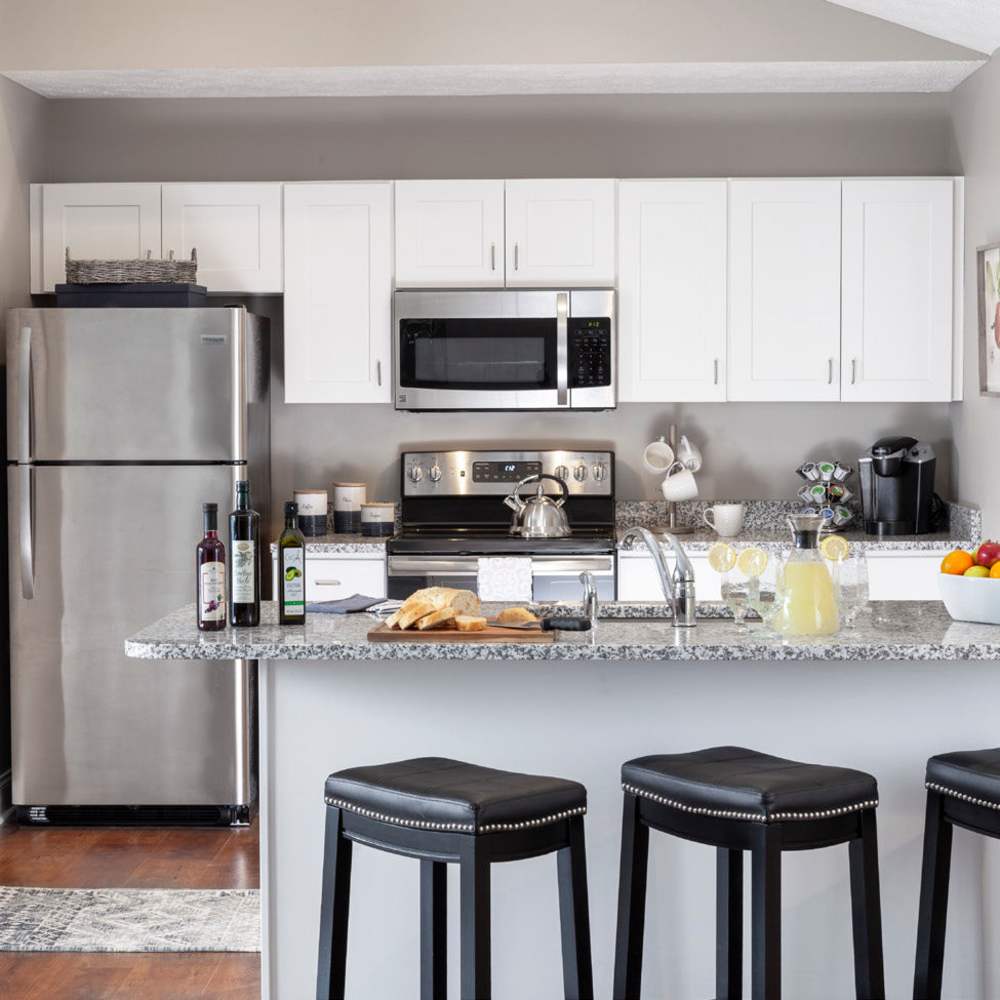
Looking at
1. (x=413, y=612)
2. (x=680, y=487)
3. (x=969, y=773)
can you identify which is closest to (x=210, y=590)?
(x=413, y=612)

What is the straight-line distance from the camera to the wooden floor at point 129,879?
10.3 ft

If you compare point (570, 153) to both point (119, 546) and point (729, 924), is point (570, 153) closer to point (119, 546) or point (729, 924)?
point (119, 546)

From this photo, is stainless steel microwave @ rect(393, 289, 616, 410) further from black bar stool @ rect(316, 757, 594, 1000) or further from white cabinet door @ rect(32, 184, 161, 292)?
black bar stool @ rect(316, 757, 594, 1000)

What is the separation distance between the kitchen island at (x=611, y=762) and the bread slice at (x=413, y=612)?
0.43 ft

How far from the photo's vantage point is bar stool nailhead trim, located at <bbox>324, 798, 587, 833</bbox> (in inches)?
83.4

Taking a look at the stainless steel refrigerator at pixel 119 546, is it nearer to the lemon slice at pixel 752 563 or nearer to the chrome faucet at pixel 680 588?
the chrome faucet at pixel 680 588

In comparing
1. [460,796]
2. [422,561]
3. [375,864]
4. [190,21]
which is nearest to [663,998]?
[375,864]

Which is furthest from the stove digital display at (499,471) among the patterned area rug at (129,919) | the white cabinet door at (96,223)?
the patterned area rug at (129,919)

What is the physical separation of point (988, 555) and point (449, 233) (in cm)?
257

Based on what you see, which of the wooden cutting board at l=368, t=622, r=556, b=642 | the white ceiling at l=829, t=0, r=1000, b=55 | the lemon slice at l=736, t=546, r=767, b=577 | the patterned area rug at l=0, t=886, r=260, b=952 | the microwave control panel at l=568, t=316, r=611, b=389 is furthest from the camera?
the microwave control panel at l=568, t=316, r=611, b=389

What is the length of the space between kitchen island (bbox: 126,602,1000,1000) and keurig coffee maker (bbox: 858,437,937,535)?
2065mm

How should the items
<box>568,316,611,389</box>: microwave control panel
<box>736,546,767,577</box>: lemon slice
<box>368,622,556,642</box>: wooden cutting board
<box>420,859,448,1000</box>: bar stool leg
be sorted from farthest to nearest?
<box>568,316,611,389</box>: microwave control panel → <box>736,546,767,577</box>: lemon slice → <box>368,622,556,642</box>: wooden cutting board → <box>420,859,448,1000</box>: bar stool leg

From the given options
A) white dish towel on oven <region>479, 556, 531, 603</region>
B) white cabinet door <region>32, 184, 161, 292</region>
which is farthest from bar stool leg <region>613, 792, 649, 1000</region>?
→ white cabinet door <region>32, 184, 161, 292</region>

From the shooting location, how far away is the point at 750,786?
7.18 ft
